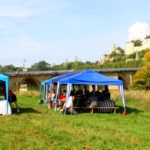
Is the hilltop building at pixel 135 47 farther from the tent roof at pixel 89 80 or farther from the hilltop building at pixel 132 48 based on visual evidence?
the tent roof at pixel 89 80

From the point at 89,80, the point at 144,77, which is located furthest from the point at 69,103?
the point at 144,77

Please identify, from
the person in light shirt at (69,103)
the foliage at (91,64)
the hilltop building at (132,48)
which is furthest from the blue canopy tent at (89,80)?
the hilltop building at (132,48)

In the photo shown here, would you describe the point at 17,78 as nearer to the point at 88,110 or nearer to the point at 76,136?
the point at 88,110

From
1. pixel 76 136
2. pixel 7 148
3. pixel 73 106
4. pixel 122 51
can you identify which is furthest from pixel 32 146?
pixel 122 51

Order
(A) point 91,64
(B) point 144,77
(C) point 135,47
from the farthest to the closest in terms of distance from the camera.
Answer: (C) point 135,47, (A) point 91,64, (B) point 144,77

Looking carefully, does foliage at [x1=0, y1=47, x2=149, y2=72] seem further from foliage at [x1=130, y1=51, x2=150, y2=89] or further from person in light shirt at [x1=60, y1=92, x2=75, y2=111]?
person in light shirt at [x1=60, y1=92, x2=75, y2=111]

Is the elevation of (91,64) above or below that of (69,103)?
above

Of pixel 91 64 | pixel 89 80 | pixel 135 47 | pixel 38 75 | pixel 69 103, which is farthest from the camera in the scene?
pixel 135 47

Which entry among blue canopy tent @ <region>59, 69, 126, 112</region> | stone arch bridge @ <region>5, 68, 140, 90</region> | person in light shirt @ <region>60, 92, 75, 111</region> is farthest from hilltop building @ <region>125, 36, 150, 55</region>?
person in light shirt @ <region>60, 92, 75, 111</region>

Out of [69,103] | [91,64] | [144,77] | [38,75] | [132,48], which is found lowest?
[69,103]

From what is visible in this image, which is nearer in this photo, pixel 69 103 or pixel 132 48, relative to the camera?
pixel 69 103

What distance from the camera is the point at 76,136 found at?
6.18 metres

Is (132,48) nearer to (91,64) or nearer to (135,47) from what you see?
(135,47)

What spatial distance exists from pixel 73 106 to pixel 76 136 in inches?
201
